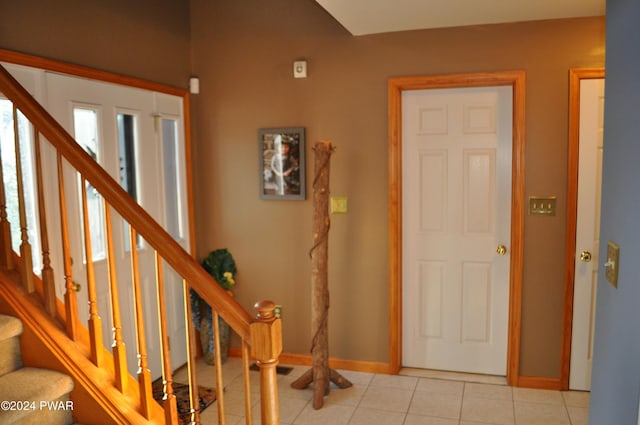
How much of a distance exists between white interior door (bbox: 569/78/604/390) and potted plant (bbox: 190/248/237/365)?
2.40 meters

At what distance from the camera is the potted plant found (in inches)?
→ 152

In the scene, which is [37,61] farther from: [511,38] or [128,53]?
[511,38]

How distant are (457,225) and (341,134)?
1.02 m

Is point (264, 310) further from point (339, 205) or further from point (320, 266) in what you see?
point (339, 205)

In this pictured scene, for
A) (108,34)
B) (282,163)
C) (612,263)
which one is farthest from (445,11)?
(108,34)

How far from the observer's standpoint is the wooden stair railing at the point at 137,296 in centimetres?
173

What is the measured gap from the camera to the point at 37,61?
263 cm

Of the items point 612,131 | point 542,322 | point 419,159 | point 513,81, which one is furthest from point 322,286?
point 612,131

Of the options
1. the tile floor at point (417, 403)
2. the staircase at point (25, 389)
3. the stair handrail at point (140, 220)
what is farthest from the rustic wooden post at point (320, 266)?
the staircase at point (25, 389)

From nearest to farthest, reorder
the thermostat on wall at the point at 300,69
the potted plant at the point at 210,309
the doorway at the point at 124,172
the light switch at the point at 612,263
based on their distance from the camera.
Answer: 1. the light switch at the point at 612,263
2. the doorway at the point at 124,172
3. the thermostat on wall at the point at 300,69
4. the potted plant at the point at 210,309

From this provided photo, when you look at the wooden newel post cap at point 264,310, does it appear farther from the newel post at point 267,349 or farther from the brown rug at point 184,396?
the brown rug at point 184,396

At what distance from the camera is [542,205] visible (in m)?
3.34

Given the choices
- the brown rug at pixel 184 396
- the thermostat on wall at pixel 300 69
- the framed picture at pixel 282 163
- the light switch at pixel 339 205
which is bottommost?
the brown rug at pixel 184 396

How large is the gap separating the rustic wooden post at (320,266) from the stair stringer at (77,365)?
4.85ft
